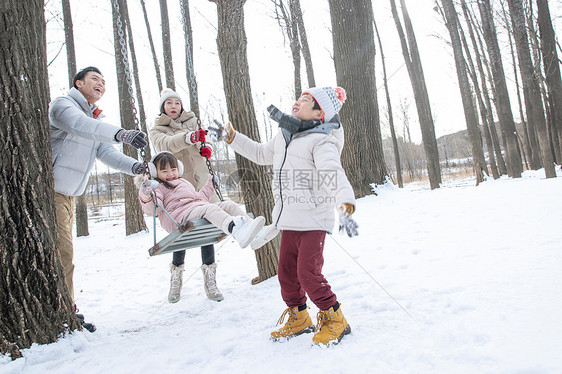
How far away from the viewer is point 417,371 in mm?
1745

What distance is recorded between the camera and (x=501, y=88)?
36.9 ft

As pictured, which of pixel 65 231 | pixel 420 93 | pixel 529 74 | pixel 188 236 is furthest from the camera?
pixel 420 93

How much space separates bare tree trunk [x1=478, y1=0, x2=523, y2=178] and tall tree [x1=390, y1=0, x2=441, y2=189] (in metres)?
2.10

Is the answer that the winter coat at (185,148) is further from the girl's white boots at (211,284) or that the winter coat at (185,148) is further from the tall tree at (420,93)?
the tall tree at (420,93)

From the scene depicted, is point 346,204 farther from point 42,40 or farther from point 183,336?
point 42,40

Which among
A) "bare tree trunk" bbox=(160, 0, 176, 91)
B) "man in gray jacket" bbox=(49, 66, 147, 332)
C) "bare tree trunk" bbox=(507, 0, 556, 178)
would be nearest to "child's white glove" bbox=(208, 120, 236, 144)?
"man in gray jacket" bbox=(49, 66, 147, 332)

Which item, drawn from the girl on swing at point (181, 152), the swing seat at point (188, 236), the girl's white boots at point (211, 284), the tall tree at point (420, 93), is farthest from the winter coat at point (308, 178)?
the tall tree at point (420, 93)

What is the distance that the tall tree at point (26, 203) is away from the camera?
6.95 ft

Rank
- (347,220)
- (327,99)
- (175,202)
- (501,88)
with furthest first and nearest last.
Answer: (501,88), (175,202), (327,99), (347,220)

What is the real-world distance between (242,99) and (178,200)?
1.26m

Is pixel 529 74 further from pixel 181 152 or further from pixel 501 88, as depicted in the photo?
pixel 181 152

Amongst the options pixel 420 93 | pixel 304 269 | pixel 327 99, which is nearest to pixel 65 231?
pixel 304 269

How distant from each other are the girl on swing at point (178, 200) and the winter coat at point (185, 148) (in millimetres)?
174

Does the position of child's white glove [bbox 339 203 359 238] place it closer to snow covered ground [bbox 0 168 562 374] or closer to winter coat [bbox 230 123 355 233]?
winter coat [bbox 230 123 355 233]
